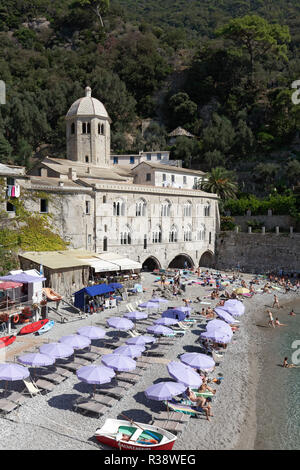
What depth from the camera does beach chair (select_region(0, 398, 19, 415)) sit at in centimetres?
1350

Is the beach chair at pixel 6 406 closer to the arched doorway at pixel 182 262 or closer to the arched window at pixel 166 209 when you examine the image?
the arched window at pixel 166 209

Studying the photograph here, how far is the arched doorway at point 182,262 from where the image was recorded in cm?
4491

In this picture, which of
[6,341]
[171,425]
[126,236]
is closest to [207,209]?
[126,236]

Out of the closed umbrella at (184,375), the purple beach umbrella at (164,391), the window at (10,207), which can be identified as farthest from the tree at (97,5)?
the purple beach umbrella at (164,391)

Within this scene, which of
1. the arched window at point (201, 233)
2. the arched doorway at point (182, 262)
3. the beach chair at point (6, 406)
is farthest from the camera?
the arched window at point (201, 233)

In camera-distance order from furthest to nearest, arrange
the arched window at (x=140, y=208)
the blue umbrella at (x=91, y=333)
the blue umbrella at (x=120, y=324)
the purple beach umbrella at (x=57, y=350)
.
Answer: the arched window at (x=140, y=208) → the blue umbrella at (x=120, y=324) → the blue umbrella at (x=91, y=333) → the purple beach umbrella at (x=57, y=350)

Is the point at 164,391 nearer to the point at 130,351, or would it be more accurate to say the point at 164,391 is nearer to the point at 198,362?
the point at 198,362

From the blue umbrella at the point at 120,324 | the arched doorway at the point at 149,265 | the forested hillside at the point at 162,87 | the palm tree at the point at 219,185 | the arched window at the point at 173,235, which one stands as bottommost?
the blue umbrella at the point at 120,324

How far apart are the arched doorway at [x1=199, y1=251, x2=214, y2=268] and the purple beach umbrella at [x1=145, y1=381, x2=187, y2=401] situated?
34371 millimetres

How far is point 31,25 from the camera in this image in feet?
333

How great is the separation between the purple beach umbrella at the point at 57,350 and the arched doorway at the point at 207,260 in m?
33.1

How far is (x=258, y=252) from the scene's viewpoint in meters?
45.1

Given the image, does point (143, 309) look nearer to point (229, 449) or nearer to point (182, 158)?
point (229, 449)

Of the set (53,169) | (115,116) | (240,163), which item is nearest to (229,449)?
(53,169)
